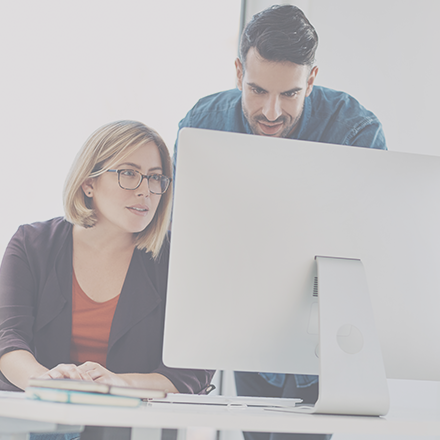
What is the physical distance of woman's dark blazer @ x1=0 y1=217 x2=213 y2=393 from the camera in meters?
1.53

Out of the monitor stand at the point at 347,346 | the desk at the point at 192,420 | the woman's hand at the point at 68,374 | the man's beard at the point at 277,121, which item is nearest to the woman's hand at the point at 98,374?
the woman's hand at the point at 68,374

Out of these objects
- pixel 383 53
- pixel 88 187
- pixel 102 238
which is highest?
pixel 383 53

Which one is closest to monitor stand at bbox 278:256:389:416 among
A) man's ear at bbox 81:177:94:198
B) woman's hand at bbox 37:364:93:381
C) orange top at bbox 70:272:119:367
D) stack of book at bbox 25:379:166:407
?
stack of book at bbox 25:379:166:407

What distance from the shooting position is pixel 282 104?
176cm

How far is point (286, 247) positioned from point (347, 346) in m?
0.22

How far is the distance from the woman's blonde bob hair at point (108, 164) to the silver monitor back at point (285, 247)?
0.85m

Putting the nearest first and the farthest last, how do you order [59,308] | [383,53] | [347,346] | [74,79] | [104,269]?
[347,346]
[59,308]
[104,269]
[74,79]
[383,53]

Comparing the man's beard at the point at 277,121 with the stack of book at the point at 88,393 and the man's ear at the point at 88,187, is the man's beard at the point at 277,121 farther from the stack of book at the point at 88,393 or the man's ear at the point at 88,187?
the stack of book at the point at 88,393

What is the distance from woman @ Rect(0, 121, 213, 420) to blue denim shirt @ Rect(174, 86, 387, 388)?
12.5 inches

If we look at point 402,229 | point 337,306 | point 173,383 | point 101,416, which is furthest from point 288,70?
point 101,416

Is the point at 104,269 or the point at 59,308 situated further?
the point at 104,269

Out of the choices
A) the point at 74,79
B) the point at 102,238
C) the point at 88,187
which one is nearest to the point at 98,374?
the point at 102,238

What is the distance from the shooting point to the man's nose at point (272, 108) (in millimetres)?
1741

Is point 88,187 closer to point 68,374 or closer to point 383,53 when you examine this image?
point 68,374
